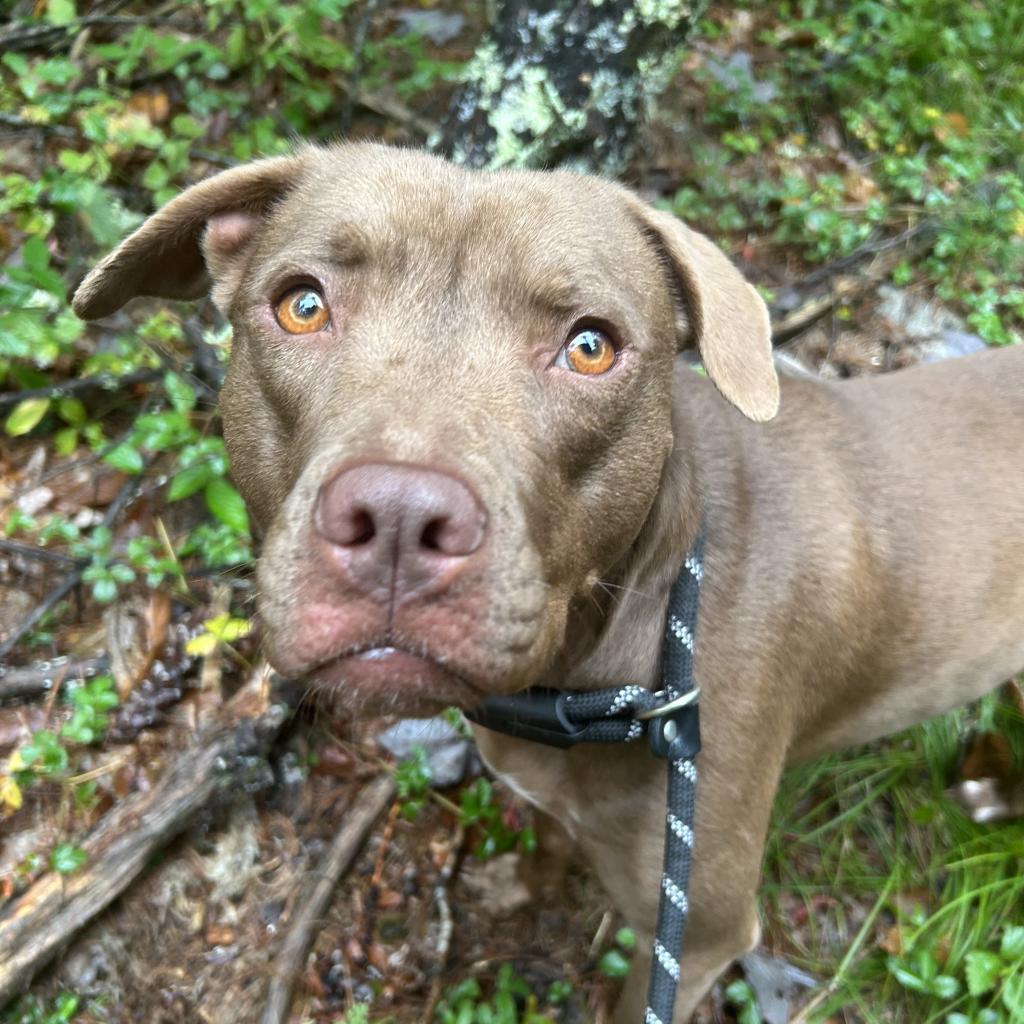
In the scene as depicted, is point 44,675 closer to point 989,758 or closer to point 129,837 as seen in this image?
point 129,837

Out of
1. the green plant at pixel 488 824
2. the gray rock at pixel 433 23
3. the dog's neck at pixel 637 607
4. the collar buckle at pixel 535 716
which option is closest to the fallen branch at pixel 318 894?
the green plant at pixel 488 824

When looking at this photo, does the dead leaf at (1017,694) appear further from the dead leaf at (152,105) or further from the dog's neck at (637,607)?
the dead leaf at (152,105)

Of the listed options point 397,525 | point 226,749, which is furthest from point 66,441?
point 397,525

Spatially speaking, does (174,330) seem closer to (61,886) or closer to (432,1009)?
(61,886)

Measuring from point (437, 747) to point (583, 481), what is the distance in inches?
72.9

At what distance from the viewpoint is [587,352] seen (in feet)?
6.44

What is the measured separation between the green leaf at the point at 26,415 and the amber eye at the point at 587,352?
7.84 ft

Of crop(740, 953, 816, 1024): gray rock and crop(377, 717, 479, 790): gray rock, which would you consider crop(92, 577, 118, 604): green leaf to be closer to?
crop(377, 717, 479, 790): gray rock

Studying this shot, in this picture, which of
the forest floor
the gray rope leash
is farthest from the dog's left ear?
the forest floor

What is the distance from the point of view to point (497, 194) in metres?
2.06

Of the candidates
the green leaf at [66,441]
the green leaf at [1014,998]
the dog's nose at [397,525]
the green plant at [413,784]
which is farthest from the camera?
the green leaf at [66,441]

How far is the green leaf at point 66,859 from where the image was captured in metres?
2.76

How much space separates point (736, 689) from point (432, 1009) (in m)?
1.58

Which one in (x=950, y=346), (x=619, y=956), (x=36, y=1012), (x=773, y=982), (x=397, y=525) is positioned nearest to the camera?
(x=397, y=525)
